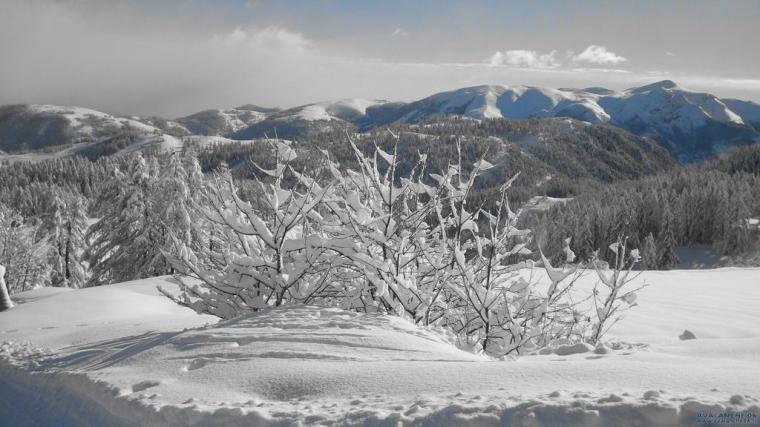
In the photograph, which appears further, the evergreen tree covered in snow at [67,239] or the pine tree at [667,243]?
the pine tree at [667,243]

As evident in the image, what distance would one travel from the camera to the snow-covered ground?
1.92 m

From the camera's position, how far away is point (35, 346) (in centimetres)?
436

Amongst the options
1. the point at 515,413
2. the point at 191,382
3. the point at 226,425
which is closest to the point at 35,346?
the point at 191,382

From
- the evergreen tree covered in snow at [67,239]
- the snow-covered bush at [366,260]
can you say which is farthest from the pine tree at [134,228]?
the snow-covered bush at [366,260]

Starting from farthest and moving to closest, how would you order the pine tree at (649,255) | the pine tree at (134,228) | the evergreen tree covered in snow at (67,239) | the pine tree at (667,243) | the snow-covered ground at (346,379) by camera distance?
the pine tree at (667,243) < the pine tree at (649,255) < the evergreen tree covered in snow at (67,239) < the pine tree at (134,228) < the snow-covered ground at (346,379)

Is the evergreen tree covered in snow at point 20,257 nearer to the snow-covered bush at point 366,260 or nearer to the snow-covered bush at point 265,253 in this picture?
the snow-covered bush at point 265,253

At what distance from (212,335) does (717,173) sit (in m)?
95.2

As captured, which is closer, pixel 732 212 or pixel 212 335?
pixel 212 335

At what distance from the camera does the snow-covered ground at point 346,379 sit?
1916mm

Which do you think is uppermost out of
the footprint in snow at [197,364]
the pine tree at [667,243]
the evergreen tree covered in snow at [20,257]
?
the footprint in snow at [197,364]

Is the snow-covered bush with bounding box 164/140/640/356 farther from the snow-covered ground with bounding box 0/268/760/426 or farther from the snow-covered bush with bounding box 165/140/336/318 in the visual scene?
the snow-covered ground with bounding box 0/268/760/426

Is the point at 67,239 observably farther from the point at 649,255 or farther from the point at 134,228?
the point at 649,255

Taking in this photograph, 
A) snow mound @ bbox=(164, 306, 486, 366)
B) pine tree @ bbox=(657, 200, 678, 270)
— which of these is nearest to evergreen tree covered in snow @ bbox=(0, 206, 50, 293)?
snow mound @ bbox=(164, 306, 486, 366)

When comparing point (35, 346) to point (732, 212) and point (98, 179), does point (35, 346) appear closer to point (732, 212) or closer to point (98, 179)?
point (732, 212)
